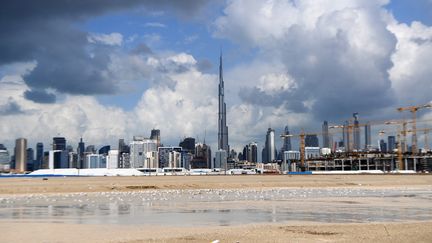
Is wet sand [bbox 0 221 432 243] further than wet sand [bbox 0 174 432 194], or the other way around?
wet sand [bbox 0 174 432 194]

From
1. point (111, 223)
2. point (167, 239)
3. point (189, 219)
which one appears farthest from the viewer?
point (189, 219)

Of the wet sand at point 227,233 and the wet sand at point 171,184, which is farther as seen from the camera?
the wet sand at point 171,184

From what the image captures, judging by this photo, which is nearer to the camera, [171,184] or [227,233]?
[227,233]

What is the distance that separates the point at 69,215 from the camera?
121 feet

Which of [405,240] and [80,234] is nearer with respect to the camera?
[405,240]

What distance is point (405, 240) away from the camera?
72.6 ft

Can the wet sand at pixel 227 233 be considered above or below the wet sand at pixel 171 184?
above

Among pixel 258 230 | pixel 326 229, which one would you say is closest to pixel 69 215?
pixel 258 230

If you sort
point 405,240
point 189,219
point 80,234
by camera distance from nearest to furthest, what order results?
point 405,240 < point 80,234 < point 189,219

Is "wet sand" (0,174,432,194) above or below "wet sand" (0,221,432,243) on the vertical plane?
below

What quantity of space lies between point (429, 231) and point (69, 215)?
2401cm

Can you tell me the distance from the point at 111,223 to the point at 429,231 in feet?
58.4

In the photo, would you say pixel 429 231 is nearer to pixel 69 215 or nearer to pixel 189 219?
pixel 189 219

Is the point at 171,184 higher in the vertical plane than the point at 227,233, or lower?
lower
